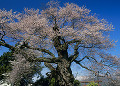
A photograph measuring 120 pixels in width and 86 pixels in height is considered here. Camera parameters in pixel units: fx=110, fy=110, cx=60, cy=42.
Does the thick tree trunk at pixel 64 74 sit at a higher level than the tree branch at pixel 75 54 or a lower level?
lower

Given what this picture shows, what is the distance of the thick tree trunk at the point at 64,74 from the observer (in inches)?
404

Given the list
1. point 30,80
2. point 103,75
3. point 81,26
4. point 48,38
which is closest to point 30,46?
point 48,38

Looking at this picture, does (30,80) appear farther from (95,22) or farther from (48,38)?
(95,22)

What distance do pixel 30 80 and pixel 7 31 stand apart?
1213 cm

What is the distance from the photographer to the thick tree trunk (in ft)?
33.6

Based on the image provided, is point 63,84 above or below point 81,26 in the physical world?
below

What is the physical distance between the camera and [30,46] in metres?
11.2

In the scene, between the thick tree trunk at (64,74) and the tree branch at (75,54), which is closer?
the thick tree trunk at (64,74)

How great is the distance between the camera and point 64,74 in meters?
10.5

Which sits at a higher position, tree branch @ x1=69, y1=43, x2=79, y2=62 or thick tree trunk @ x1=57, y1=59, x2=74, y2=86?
tree branch @ x1=69, y1=43, x2=79, y2=62

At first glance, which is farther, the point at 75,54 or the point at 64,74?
the point at 75,54

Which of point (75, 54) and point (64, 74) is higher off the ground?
point (75, 54)

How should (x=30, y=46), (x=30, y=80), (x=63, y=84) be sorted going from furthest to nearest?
(x=30, y=80) → (x=30, y=46) → (x=63, y=84)

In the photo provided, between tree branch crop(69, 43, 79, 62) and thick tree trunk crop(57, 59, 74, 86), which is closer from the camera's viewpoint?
thick tree trunk crop(57, 59, 74, 86)
